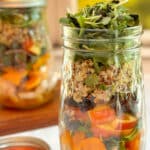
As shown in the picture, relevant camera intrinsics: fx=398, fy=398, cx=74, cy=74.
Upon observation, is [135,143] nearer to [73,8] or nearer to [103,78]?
[103,78]

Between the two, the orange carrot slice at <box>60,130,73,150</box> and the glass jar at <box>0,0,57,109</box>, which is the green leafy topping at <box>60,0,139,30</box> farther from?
the glass jar at <box>0,0,57,109</box>

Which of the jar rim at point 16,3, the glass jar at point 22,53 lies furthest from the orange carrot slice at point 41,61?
the jar rim at point 16,3

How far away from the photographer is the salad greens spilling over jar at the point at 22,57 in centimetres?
78

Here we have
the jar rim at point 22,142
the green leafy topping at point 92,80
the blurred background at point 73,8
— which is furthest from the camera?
the blurred background at point 73,8

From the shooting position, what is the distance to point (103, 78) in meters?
0.46

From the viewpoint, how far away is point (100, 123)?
48cm

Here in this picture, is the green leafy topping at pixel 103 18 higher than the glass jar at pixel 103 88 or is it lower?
higher

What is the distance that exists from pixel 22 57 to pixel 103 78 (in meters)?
0.35

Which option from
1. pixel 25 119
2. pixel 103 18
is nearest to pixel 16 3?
pixel 25 119

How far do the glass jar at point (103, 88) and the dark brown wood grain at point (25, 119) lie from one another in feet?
0.84

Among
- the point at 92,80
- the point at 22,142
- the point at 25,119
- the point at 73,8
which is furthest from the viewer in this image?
the point at 73,8

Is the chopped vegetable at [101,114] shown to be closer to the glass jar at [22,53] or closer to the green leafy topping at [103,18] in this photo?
the green leafy topping at [103,18]

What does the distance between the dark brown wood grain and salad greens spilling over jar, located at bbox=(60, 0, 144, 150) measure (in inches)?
10.1

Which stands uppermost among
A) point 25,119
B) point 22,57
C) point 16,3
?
point 16,3
